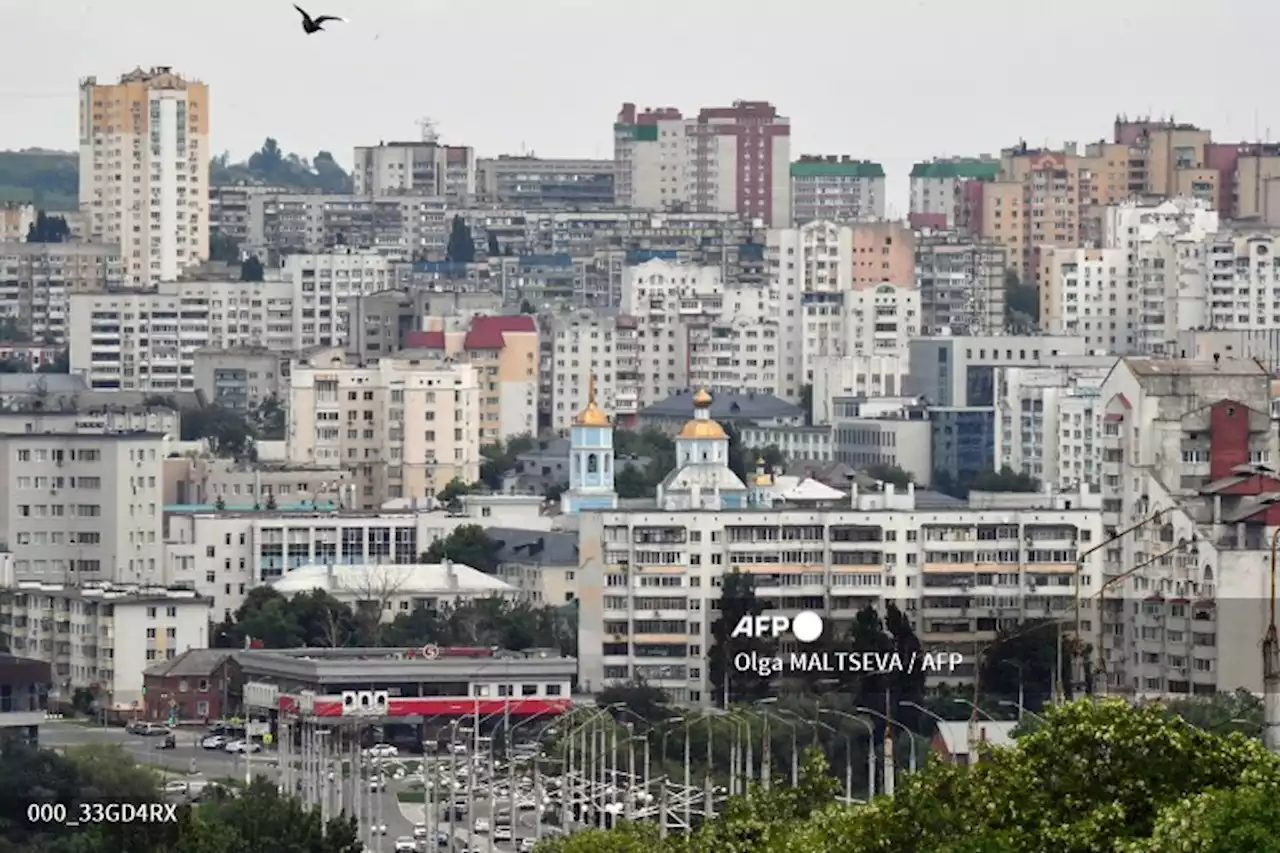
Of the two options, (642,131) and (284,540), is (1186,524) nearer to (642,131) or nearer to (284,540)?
(284,540)

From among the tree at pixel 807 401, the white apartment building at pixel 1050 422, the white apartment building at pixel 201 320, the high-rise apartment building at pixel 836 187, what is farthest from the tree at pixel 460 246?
the white apartment building at pixel 1050 422

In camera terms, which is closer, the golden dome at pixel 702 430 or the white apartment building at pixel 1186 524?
the white apartment building at pixel 1186 524

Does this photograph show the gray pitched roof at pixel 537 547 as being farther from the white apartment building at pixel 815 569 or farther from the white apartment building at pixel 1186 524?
the white apartment building at pixel 1186 524

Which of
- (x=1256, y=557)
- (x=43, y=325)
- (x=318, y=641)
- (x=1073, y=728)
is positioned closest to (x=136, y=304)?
(x=43, y=325)

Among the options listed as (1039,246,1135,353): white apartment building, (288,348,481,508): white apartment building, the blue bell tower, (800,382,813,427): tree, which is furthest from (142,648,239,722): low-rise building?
(1039,246,1135,353): white apartment building

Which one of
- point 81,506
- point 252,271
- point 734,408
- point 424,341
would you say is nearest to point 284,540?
point 81,506
